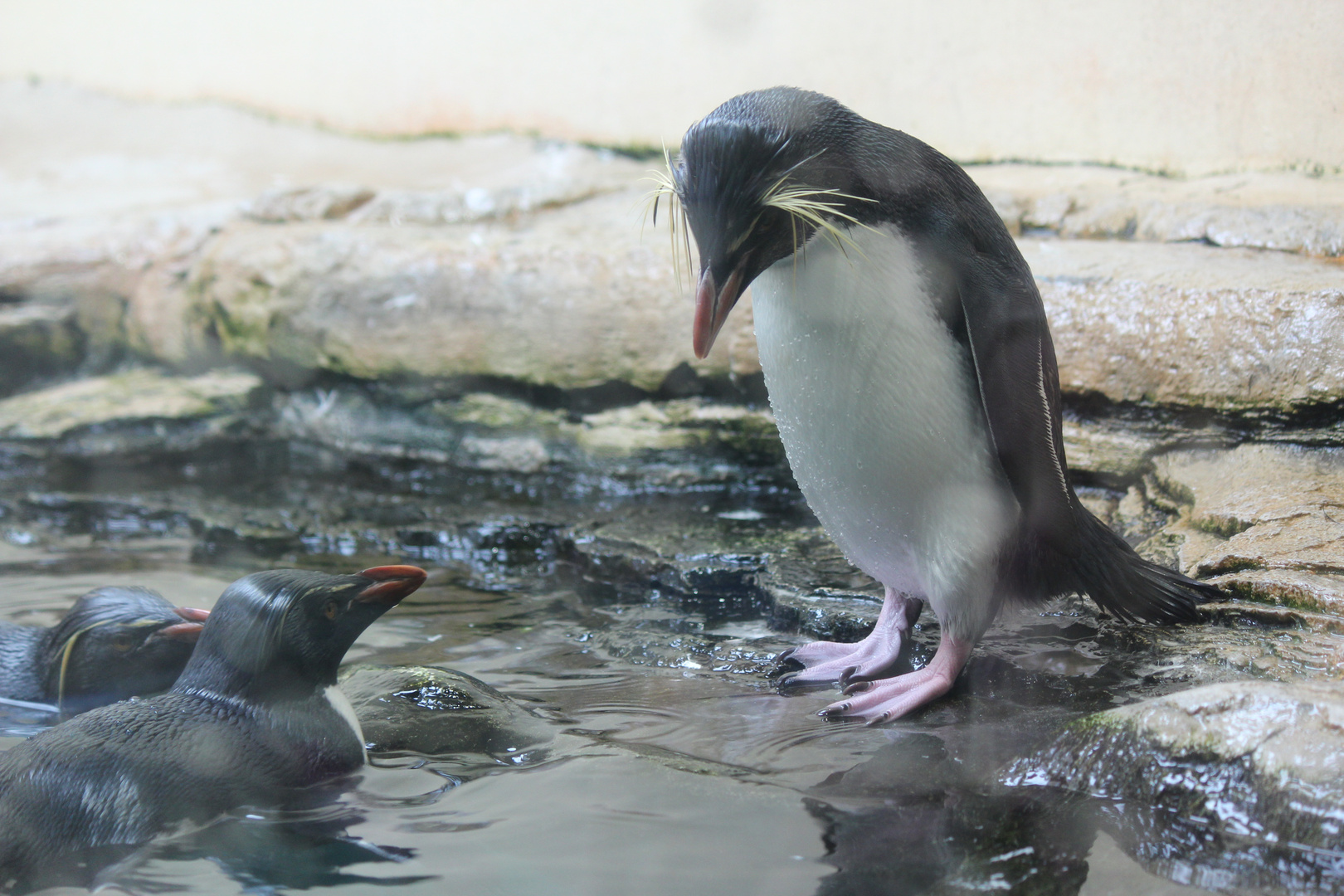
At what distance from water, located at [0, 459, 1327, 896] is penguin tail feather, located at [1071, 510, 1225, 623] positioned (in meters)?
0.09

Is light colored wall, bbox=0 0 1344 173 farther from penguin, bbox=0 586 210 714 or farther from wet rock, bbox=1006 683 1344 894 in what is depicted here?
penguin, bbox=0 586 210 714

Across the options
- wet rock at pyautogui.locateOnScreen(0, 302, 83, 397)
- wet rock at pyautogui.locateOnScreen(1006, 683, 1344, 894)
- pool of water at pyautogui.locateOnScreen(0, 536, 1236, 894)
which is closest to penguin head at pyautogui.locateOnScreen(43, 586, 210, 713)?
pool of water at pyautogui.locateOnScreen(0, 536, 1236, 894)

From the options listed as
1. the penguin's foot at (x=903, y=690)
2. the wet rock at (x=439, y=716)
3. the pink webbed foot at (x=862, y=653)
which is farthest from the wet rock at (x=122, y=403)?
the penguin's foot at (x=903, y=690)

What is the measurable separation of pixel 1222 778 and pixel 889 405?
0.86 meters

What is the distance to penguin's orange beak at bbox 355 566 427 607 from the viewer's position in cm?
219

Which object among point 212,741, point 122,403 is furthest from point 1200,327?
point 122,403

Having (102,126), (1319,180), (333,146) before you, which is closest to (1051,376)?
(1319,180)

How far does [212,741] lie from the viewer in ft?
6.40

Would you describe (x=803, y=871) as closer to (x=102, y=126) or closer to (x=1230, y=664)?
Answer: (x=1230, y=664)

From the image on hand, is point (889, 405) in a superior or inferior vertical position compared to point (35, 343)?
superior

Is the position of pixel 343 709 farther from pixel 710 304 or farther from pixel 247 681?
pixel 710 304

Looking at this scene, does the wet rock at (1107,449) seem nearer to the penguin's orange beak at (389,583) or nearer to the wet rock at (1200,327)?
the wet rock at (1200,327)

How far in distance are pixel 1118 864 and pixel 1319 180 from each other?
346 centimetres

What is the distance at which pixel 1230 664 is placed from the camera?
2.10 meters
